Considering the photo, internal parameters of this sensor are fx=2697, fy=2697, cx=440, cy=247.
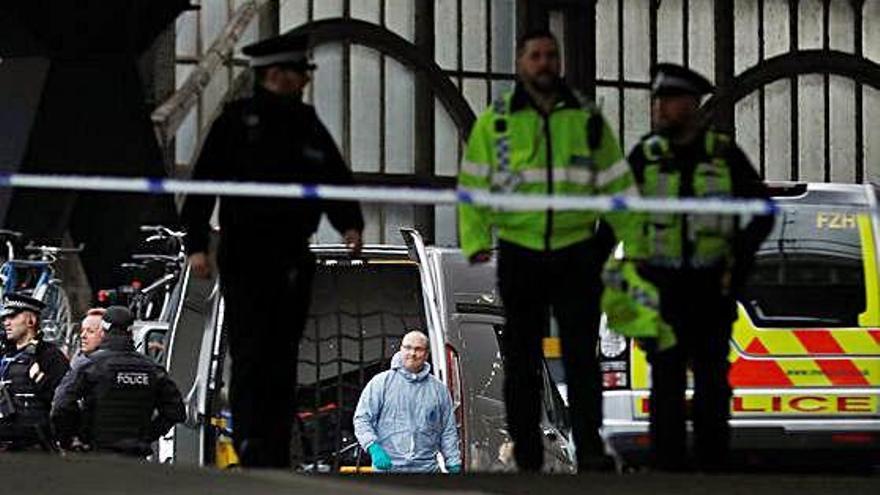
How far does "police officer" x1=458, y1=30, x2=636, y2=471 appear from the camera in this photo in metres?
11.0

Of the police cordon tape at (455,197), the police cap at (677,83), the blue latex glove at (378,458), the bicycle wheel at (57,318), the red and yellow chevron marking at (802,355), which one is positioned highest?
the police cap at (677,83)

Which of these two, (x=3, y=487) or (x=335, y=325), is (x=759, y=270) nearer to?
(x=335, y=325)

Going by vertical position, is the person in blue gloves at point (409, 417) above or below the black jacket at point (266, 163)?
below

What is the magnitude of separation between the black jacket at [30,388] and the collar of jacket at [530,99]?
7544 millimetres

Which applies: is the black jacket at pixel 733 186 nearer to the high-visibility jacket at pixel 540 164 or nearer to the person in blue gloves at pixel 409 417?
the high-visibility jacket at pixel 540 164

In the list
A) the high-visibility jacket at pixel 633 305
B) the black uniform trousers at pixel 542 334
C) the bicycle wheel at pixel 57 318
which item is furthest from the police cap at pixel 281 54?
the bicycle wheel at pixel 57 318

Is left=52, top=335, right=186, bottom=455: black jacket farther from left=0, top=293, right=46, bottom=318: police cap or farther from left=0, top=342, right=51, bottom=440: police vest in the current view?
left=0, top=293, right=46, bottom=318: police cap

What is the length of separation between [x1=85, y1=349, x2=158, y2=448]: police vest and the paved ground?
23.1 ft

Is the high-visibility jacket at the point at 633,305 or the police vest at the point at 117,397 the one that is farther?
the police vest at the point at 117,397

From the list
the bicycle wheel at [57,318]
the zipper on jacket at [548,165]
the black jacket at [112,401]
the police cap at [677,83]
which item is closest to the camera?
the zipper on jacket at [548,165]

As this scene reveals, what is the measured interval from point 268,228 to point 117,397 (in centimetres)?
709

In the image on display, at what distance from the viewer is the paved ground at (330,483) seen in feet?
29.3

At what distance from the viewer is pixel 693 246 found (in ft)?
37.4

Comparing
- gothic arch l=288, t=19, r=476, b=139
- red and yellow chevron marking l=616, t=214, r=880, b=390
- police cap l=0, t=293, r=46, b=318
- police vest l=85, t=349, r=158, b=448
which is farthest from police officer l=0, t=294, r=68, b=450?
gothic arch l=288, t=19, r=476, b=139
